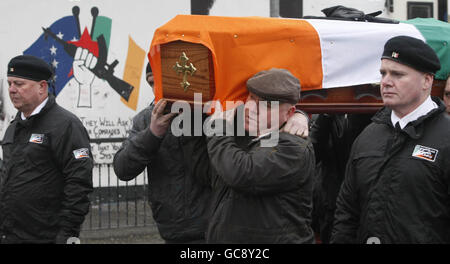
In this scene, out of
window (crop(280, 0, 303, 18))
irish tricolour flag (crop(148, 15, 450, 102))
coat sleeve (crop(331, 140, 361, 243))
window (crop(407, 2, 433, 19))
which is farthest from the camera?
window (crop(407, 2, 433, 19))

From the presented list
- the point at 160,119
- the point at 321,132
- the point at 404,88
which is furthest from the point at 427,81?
the point at 321,132

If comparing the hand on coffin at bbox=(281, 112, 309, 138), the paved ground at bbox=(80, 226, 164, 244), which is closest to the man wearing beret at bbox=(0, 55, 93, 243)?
the hand on coffin at bbox=(281, 112, 309, 138)

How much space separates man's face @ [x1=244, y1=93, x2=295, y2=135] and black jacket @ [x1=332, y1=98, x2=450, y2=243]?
1.60 ft

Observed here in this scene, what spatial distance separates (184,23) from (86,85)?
6.80 m

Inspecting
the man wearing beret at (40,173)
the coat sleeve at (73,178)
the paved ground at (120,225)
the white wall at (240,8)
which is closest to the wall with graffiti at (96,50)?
the white wall at (240,8)

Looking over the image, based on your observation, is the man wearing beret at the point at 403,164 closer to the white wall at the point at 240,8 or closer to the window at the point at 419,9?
the white wall at the point at 240,8

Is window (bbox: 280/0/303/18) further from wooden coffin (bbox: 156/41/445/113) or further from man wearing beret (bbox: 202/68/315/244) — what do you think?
man wearing beret (bbox: 202/68/315/244)

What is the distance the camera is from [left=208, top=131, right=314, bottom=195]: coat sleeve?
2670 millimetres

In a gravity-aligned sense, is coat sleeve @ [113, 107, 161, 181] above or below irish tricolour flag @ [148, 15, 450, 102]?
below

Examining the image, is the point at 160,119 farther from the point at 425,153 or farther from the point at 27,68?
the point at 425,153

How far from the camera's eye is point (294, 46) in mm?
3410

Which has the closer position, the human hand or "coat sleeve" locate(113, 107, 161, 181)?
"coat sleeve" locate(113, 107, 161, 181)

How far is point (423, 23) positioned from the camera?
13.4 feet

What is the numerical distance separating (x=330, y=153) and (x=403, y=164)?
179 cm
